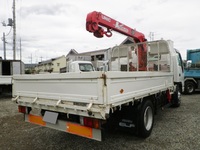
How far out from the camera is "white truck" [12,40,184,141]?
245cm

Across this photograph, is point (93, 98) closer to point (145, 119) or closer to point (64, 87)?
point (64, 87)

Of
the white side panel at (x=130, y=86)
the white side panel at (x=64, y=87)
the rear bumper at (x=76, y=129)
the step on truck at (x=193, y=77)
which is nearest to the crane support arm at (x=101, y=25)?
the white side panel at (x=130, y=86)

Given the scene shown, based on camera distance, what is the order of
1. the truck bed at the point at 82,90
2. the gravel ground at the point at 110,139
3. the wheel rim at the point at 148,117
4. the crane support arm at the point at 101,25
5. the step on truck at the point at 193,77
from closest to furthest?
the truck bed at the point at 82,90, the gravel ground at the point at 110,139, the wheel rim at the point at 148,117, the crane support arm at the point at 101,25, the step on truck at the point at 193,77

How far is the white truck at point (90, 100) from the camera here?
8.02ft

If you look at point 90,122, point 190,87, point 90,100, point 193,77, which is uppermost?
point 193,77

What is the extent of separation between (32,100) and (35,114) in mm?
331

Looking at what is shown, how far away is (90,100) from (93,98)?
0.20 feet

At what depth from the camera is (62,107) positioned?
2826mm

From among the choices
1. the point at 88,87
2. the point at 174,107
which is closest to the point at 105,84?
the point at 88,87

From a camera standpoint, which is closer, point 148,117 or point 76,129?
point 76,129

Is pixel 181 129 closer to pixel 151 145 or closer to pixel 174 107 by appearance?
pixel 151 145

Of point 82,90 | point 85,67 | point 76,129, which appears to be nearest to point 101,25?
point 82,90

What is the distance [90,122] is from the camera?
262 centimetres

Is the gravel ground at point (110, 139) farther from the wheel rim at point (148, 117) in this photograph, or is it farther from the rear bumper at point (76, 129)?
the rear bumper at point (76, 129)
